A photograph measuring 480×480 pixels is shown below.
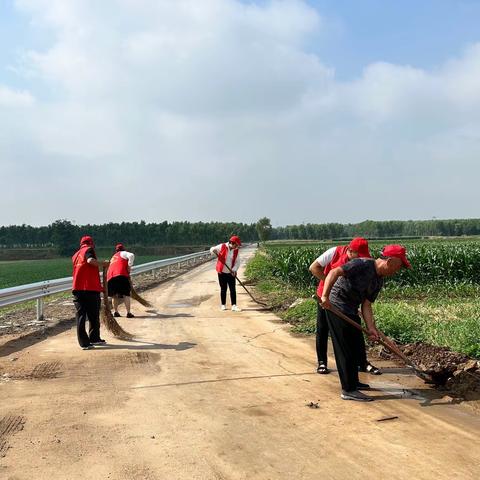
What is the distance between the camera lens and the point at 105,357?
7344mm

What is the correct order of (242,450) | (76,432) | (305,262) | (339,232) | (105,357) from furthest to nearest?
(339,232) → (305,262) → (105,357) → (76,432) → (242,450)

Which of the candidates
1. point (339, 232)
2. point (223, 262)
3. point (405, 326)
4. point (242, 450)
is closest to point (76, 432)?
point (242, 450)

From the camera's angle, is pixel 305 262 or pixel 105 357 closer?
pixel 105 357

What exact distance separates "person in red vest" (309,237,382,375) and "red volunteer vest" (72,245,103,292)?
3771 millimetres

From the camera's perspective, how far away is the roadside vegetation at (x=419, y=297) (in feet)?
25.6

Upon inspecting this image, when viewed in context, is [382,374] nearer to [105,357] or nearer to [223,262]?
[105,357]

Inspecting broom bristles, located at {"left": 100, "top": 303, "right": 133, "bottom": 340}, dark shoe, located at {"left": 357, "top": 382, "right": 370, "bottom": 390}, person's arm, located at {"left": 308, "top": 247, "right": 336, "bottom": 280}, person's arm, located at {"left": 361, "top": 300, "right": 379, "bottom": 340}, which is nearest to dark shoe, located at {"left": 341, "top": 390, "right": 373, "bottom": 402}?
dark shoe, located at {"left": 357, "top": 382, "right": 370, "bottom": 390}

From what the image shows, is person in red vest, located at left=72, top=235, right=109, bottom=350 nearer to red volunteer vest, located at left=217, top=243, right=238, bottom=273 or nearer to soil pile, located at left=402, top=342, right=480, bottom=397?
red volunteer vest, located at left=217, top=243, right=238, bottom=273

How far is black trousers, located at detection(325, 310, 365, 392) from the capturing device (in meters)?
5.34

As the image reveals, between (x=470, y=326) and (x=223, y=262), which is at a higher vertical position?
(x=223, y=262)

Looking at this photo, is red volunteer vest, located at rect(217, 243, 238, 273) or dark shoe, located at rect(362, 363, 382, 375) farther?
red volunteer vest, located at rect(217, 243, 238, 273)

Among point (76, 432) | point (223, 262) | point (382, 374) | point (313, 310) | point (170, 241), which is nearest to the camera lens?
point (76, 432)

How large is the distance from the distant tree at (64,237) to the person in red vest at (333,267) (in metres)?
75.9

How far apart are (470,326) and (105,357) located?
543 cm
